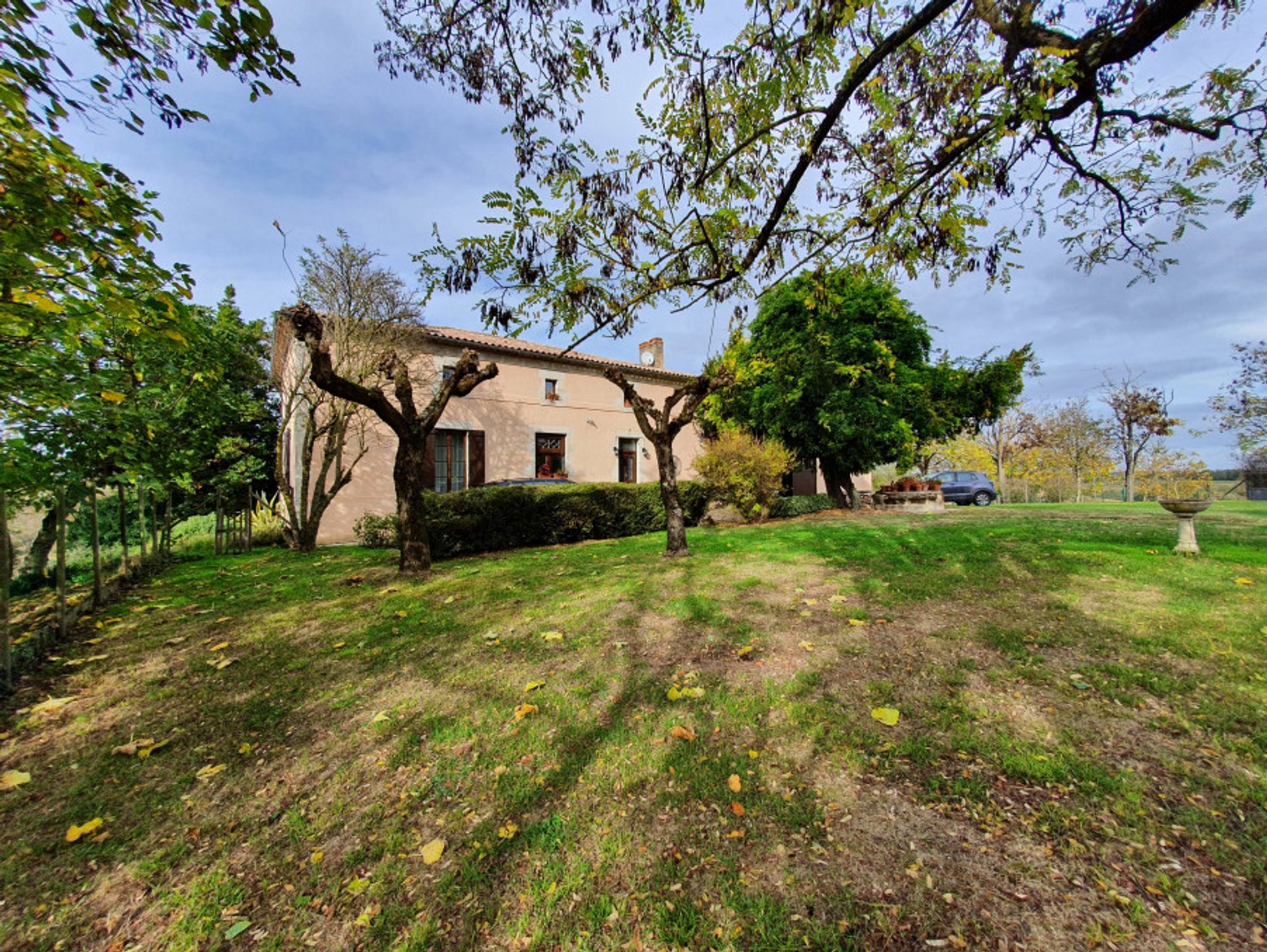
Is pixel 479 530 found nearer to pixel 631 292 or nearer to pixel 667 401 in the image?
pixel 667 401

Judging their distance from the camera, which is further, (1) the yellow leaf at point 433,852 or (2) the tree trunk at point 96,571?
(2) the tree trunk at point 96,571

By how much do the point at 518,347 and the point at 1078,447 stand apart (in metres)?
29.6

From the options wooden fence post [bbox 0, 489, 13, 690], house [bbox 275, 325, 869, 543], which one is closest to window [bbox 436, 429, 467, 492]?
house [bbox 275, 325, 869, 543]

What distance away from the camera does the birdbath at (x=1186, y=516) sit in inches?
214

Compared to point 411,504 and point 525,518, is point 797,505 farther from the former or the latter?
point 411,504

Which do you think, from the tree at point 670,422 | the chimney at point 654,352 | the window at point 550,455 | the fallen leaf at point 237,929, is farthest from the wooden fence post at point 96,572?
the chimney at point 654,352

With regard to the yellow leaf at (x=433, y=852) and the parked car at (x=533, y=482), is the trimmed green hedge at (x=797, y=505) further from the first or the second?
the yellow leaf at (x=433, y=852)

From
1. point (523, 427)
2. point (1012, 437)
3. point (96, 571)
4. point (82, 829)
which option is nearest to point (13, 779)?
point (82, 829)

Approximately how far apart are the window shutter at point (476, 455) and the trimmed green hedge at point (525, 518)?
5.16 metres

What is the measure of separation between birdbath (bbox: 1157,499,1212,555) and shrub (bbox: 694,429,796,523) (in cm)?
751

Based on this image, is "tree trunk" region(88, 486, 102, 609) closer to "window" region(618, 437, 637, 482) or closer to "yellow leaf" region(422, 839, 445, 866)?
"yellow leaf" region(422, 839, 445, 866)

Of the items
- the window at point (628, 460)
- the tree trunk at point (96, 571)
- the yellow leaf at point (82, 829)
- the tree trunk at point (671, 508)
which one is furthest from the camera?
the window at point (628, 460)

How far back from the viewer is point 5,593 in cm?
308

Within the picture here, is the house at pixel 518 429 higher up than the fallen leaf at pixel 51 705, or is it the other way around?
the house at pixel 518 429
